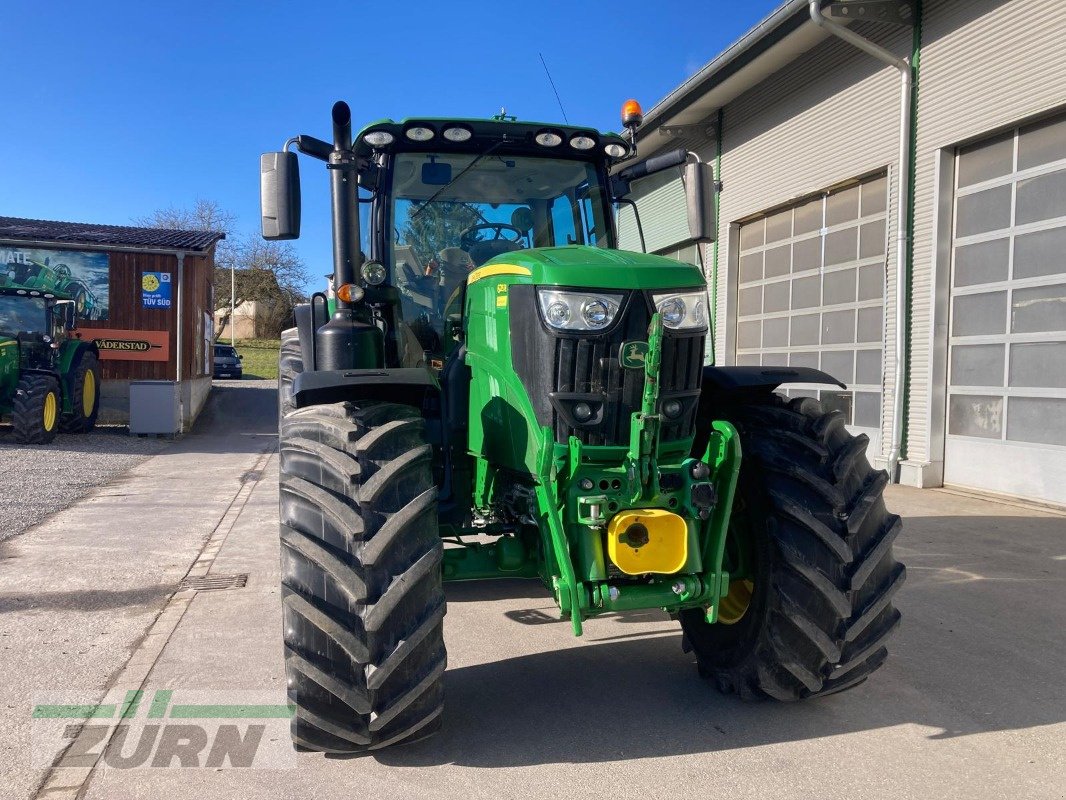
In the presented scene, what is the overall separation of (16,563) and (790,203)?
10316mm

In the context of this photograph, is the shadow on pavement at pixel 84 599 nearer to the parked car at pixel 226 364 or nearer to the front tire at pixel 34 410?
the front tire at pixel 34 410

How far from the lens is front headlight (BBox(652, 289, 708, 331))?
3221 millimetres

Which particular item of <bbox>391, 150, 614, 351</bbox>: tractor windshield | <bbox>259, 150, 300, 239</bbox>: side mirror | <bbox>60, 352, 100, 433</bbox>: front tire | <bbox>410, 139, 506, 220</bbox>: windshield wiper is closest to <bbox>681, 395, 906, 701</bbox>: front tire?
<bbox>391, 150, 614, 351</bbox>: tractor windshield

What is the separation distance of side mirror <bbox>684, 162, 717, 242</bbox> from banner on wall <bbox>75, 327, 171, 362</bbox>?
14.4 metres

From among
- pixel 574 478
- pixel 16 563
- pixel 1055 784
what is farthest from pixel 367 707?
pixel 16 563

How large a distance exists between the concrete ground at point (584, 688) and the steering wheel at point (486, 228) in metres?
2.07

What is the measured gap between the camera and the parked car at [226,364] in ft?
106

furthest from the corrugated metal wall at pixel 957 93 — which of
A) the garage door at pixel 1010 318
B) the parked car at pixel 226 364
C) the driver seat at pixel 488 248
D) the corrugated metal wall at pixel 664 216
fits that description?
the parked car at pixel 226 364

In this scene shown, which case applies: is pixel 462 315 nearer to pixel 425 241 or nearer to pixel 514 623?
pixel 425 241

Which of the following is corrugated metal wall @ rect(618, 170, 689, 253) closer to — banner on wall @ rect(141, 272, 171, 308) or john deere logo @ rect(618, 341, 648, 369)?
banner on wall @ rect(141, 272, 171, 308)

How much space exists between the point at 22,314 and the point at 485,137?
12370 mm

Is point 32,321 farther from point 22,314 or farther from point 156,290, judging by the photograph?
point 156,290

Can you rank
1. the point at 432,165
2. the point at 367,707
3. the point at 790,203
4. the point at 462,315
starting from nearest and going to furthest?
the point at 367,707 → the point at 462,315 → the point at 432,165 → the point at 790,203

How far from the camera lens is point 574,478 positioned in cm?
314
